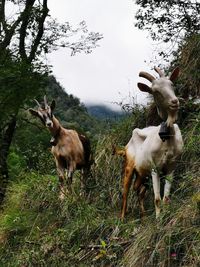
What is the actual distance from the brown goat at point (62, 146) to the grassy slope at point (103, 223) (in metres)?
Answer: 0.36

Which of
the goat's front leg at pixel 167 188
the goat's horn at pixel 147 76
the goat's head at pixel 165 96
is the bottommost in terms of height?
the goat's front leg at pixel 167 188

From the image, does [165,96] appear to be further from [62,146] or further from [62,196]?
[62,196]

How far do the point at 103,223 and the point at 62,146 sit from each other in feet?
5.31

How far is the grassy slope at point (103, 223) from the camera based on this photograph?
560 cm

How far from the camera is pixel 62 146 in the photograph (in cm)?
827

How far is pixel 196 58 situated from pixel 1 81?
4.57 meters

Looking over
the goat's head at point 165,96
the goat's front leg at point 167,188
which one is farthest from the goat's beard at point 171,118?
the goat's front leg at point 167,188

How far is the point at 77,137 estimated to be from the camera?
8617 mm

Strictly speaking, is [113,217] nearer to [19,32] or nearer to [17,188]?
[17,188]

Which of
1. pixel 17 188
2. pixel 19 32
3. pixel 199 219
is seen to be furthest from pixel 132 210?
pixel 19 32

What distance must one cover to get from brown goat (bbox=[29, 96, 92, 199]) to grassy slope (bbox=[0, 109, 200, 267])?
1.19 ft

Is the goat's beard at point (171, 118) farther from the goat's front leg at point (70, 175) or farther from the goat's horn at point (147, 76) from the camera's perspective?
the goat's front leg at point (70, 175)

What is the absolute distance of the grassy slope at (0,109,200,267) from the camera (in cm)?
560

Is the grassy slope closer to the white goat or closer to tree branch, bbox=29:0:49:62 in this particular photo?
the white goat
